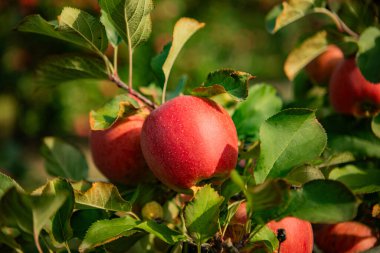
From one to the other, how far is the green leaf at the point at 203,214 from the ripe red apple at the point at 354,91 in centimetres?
37

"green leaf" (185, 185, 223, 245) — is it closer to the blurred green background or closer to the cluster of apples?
the cluster of apples

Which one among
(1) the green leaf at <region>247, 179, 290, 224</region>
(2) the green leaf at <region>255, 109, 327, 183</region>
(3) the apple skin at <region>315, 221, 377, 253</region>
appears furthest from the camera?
(3) the apple skin at <region>315, 221, 377, 253</region>

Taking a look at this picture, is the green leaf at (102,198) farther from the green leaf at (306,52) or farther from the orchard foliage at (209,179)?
the green leaf at (306,52)

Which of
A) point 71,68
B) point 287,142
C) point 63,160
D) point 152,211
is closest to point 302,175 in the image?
point 287,142

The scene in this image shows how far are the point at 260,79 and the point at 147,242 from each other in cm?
516

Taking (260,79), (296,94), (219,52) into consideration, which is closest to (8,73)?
(219,52)

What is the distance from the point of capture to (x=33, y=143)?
4.61m

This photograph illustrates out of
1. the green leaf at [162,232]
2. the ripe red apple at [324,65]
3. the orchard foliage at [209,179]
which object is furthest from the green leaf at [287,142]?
the ripe red apple at [324,65]

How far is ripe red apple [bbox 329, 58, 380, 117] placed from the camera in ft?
2.69

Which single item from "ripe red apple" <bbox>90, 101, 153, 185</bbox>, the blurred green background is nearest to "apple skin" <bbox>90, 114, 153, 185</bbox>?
"ripe red apple" <bbox>90, 101, 153, 185</bbox>

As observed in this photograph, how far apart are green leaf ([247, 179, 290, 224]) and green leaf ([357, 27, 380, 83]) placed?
0.31 meters

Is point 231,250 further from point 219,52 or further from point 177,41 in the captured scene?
point 219,52

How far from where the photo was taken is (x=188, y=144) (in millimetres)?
632

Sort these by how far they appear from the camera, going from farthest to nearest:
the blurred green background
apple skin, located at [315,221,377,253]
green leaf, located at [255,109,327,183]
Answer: the blurred green background → apple skin, located at [315,221,377,253] → green leaf, located at [255,109,327,183]
